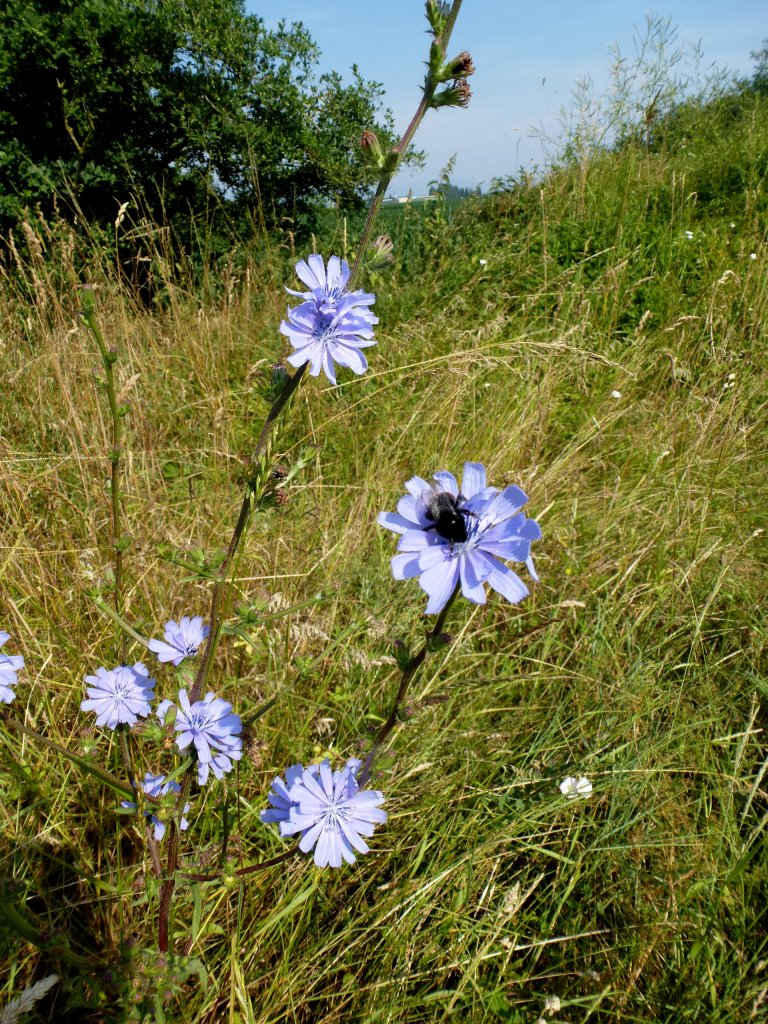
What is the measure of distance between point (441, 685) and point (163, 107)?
16.7ft

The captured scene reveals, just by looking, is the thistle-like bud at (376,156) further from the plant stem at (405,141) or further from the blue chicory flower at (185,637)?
the blue chicory flower at (185,637)

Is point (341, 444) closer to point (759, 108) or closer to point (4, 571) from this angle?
point (4, 571)

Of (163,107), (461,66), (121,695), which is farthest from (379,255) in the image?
(163,107)

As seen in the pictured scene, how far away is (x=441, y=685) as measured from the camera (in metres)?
2.12

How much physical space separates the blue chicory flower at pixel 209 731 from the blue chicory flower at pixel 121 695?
91mm

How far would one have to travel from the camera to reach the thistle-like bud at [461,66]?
3.79 ft

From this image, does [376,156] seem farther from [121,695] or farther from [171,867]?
[171,867]

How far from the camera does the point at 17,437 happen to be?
3088 mm

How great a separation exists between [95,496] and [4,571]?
46 cm

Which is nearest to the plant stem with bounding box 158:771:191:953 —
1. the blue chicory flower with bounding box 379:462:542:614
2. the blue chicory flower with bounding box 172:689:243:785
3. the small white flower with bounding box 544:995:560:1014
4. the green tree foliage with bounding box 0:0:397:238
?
the blue chicory flower with bounding box 172:689:243:785

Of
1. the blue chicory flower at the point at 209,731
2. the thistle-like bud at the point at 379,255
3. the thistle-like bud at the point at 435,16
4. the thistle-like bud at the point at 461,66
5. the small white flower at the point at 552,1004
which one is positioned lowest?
the small white flower at the point at 552,1004

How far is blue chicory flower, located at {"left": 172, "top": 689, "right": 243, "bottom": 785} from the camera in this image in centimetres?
126

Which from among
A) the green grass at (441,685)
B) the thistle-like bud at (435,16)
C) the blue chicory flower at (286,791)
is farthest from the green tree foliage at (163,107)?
the blue chicory flower at (286,791)

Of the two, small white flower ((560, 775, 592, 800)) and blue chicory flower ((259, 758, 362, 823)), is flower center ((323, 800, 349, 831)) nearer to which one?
blue chicory flower ((259, 758, 362, 823))
